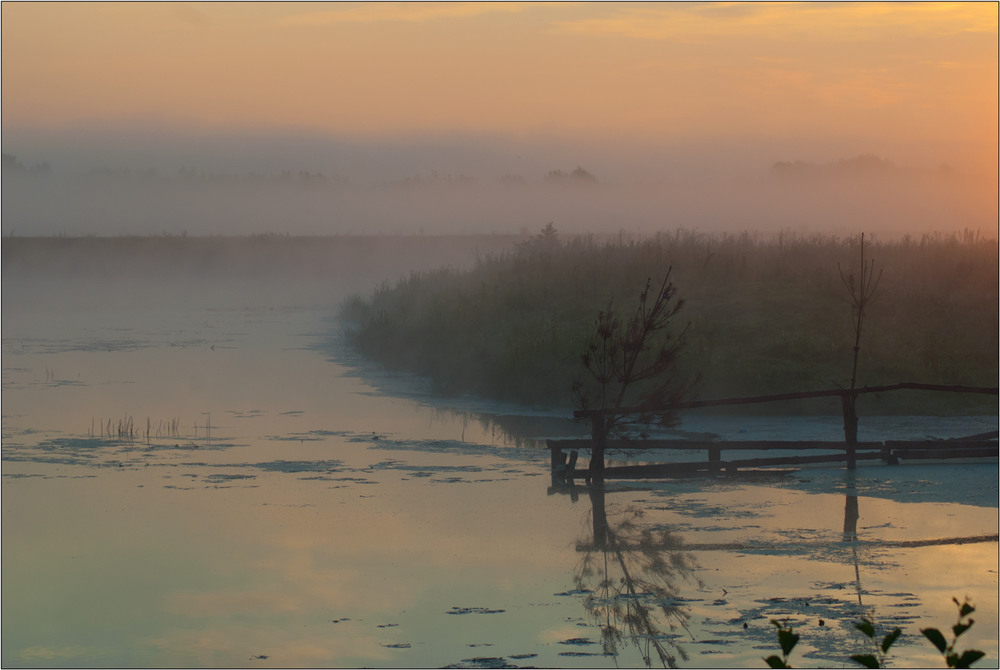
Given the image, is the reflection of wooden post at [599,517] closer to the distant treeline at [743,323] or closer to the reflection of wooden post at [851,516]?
the reflection of wooden post at [851,516]

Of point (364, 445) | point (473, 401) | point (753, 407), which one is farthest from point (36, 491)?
point (753, 407)

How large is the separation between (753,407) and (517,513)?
7.46 metres

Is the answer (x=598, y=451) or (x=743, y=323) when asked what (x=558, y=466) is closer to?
(x=598, y=451)

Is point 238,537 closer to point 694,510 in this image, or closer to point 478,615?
point 478,615

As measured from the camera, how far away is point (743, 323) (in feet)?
Answer: 71.8

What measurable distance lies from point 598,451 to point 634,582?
4.02 metres

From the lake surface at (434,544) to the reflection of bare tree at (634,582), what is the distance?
0.10 ft

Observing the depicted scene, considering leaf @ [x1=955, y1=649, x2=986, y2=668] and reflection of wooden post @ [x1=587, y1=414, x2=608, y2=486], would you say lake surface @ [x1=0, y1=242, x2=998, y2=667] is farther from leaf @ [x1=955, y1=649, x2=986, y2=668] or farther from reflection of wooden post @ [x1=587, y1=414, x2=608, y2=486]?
leaf @ [x1=955, y1=649, x2=986, y2=668]

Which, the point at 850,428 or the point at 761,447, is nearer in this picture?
the point at 761,447

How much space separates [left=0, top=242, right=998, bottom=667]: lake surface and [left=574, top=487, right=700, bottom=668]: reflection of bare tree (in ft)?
0.10

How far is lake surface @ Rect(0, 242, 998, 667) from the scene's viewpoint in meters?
8.32

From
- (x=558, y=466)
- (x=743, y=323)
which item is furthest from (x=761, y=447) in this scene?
(x=743, y=323)

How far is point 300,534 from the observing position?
11.3 m

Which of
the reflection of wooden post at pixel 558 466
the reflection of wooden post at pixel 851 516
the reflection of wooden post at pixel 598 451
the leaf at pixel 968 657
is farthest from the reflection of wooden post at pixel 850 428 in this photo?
the leaf at pixel 968 657
